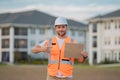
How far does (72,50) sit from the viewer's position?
6.19 m

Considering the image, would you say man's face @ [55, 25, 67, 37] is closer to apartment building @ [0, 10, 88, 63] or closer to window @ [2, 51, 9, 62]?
apartment building @ [0, 10, 88, 63]

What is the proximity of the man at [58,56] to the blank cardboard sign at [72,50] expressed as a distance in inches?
2.7

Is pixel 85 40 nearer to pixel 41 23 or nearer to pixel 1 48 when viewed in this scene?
Answer: pixel 41 23

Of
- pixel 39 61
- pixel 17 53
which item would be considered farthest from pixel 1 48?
pixel 39 61

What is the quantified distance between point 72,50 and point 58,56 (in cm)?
21

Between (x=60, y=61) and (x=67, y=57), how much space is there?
111 mm

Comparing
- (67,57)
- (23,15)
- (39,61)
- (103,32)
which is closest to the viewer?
(67,57)

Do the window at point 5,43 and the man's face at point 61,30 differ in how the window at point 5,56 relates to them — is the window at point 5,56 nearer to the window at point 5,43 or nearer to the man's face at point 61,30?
the window at point 5,43

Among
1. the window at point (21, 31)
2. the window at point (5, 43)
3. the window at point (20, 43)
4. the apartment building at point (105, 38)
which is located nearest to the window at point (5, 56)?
the window at point (5, 43)

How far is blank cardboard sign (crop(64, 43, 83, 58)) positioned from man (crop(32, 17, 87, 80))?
0.23ft

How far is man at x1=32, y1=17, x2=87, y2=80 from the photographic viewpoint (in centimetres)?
615

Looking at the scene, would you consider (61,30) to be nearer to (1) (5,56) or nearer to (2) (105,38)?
(2) (105,38)

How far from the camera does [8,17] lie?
282 feet

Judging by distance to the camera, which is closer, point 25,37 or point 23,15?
point 25,37
